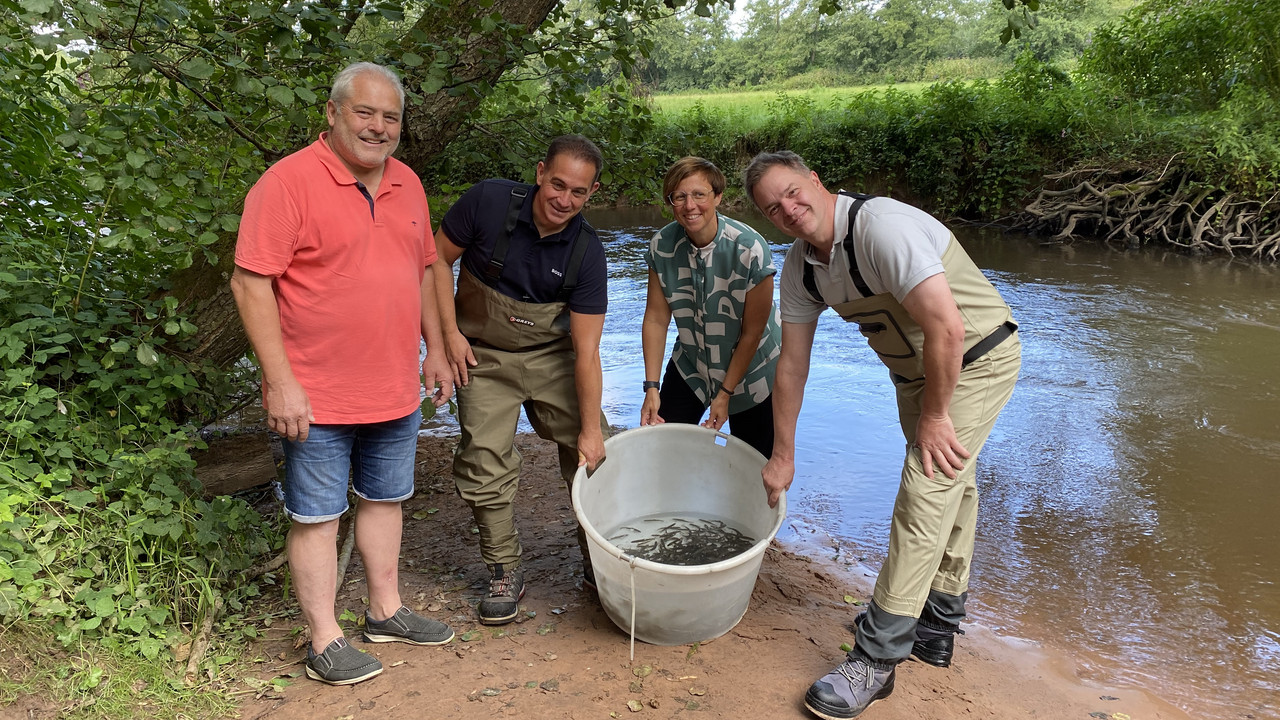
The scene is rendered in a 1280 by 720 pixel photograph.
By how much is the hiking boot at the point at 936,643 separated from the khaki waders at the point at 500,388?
56.1 inches

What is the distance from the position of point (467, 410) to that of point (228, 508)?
1010mm

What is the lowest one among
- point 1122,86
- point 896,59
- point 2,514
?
point 2,514

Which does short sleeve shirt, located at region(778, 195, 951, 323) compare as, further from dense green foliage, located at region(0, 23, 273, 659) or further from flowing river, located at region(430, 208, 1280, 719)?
dense green foliage, located at region(0, 23, 273, 659)

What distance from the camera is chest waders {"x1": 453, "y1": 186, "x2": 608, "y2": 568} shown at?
291 cm

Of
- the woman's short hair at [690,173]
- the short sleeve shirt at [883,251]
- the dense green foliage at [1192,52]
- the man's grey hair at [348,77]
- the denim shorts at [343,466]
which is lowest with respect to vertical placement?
the denim shorts at [343,466]

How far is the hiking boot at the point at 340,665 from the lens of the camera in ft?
8.31

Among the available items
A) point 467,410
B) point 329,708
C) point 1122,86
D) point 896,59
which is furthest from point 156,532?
point 896,59

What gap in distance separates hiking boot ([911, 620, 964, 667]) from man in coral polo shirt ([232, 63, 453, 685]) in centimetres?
178

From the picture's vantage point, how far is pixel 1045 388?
5977mm

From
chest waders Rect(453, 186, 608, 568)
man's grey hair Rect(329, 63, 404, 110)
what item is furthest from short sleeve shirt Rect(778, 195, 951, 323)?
man's grey hair Rect(329, 63, 404, 110)

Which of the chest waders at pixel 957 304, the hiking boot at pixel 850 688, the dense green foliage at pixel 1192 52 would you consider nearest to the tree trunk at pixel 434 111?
the chest waders at pixel 957 304

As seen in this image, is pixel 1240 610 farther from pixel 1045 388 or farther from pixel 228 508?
pixel 228 508

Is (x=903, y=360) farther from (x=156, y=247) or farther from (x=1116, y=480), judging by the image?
(x=1116, y=480)

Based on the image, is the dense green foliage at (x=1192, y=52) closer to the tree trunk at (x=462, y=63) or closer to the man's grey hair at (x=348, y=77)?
the tree trunk at (x=462, y=63)
